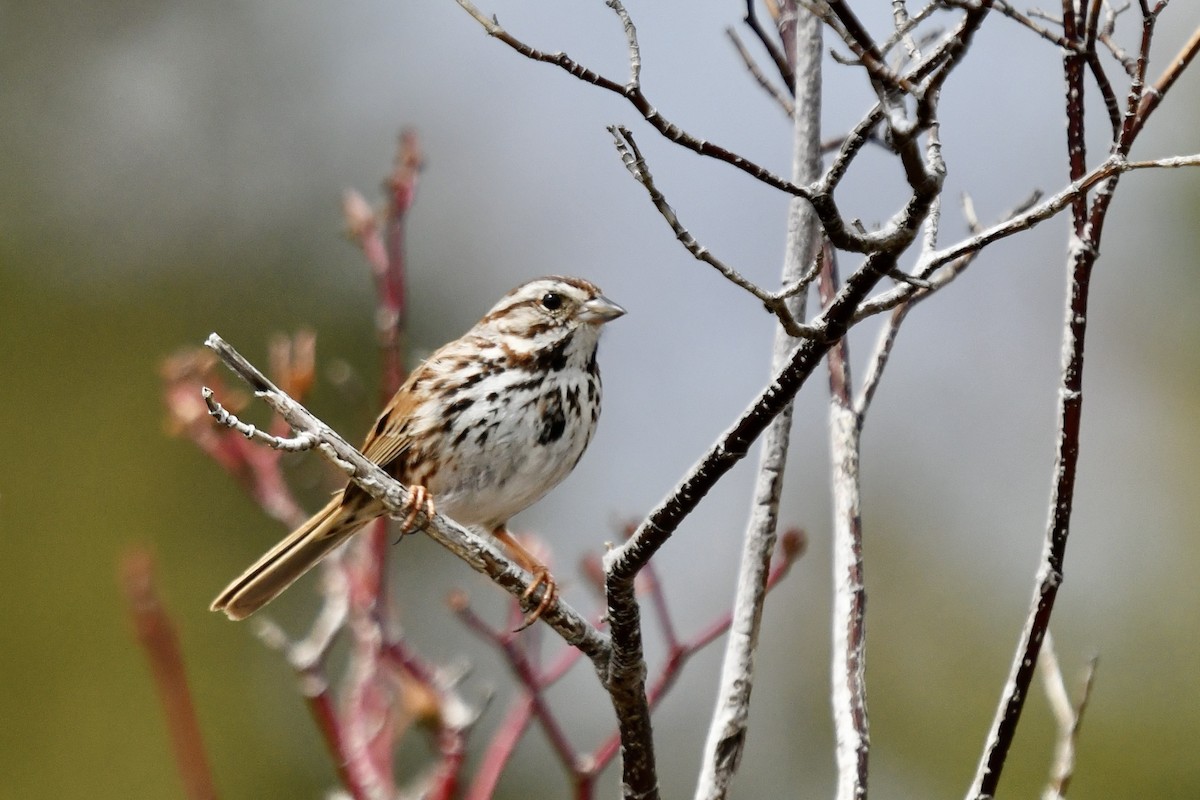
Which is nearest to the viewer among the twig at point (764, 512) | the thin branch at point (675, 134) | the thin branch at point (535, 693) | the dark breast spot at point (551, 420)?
the thin branch at point (675, 134)

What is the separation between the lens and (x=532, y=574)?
3359 millimetres

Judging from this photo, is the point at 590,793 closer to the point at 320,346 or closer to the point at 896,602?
the point at 896,602

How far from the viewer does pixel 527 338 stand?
4.03 metres

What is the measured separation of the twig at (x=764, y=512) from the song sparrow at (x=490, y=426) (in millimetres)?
1133

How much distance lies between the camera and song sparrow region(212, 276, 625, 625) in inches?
152

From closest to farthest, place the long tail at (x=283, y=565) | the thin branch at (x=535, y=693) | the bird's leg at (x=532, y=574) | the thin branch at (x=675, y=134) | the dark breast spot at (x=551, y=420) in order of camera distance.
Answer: the thin branch at (x=675, y=134) → the bird's leg at (x=532, y=574) → the thin branch at (x=535, y=693) → the dark breast spot at (x=551, y=420) → the long tail at (x=283, y=565)

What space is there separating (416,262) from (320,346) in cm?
317

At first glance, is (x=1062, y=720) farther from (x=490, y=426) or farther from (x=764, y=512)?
(x=490, y=426)

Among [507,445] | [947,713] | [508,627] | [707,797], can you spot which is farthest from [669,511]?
[947,713]

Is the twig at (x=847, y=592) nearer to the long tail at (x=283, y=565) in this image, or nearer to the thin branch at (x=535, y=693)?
the thin branch at (x=535, y=693)

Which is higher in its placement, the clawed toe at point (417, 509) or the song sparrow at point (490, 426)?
the song sparrow at point (490, 426)

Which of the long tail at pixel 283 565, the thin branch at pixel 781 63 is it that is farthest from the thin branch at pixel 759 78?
the long tail at pixel 283 565

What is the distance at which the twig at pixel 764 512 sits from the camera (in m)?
2.56

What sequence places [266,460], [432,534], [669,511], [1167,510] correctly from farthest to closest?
[1167,510]
[266,460]
[432,534]
[669,511]
